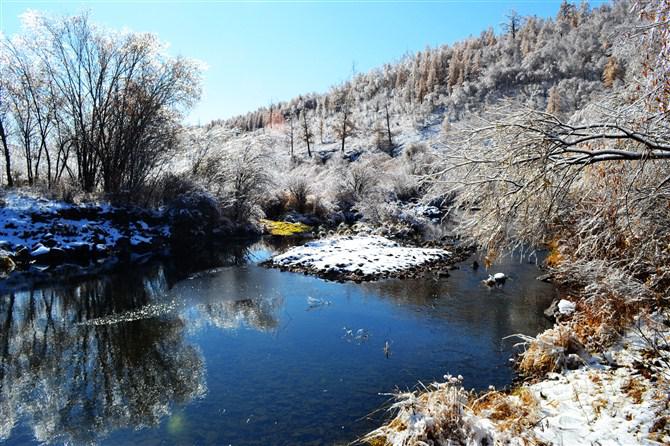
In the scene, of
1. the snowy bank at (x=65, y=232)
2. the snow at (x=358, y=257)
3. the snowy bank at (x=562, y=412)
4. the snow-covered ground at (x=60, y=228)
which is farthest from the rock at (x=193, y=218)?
the snowy bank at (x=562, y=412)

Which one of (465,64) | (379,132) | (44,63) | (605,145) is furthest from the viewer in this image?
(465,64)

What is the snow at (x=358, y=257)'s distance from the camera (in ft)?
53.0

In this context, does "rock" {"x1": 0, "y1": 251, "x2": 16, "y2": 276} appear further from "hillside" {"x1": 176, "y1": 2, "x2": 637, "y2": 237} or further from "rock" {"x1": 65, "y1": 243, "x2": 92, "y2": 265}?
"hillside" {"x1": 176, "y1": 2, "x2": 637, "y2": 237}

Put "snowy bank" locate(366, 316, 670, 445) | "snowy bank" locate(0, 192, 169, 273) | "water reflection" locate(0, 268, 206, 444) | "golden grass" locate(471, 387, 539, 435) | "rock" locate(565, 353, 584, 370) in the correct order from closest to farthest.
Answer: "snowy bank" locate(366, 316, 670, 445)
"golden grass" locate(471, 387, 539, 435)
"water reflection" locate(0, 268, 206, 444)
"rock" locate(565, 353, 584, 370)
"snowy bank" locate(0, 192, 169, 273)

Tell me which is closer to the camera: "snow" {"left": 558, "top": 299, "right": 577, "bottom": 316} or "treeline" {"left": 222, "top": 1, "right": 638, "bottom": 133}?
"snow" {"left": 558, "top": 299, "right": 577, "bottom": 316}

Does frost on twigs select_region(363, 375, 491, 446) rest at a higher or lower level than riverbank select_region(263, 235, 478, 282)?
lower

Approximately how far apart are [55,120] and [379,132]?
157 feet

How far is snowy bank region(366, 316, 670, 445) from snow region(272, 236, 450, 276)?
31.9 ft

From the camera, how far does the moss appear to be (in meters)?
28.9

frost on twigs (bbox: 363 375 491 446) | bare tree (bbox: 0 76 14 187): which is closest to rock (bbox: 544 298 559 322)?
frost on twigs (bbox: 363 375 491 446)

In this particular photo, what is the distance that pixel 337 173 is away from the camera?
4028 cm

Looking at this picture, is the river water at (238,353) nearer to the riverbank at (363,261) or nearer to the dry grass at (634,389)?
the riverbank at (363,261)

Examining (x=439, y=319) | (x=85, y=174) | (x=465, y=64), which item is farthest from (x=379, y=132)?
(x=439, y=319)

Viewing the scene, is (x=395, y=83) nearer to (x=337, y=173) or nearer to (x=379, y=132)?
(x=379, y=132)
